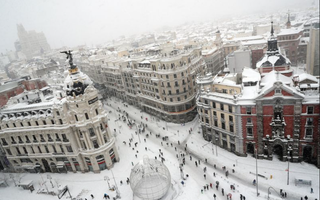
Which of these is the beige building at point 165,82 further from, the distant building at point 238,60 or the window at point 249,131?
the window at point 249,131

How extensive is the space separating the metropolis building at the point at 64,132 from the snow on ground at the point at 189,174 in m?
3.03

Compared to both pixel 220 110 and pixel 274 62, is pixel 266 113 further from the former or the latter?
pixel 274 62

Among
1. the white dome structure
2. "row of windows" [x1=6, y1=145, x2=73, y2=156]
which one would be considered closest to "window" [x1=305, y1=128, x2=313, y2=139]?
the white dome structure

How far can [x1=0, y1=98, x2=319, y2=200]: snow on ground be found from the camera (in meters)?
38.4

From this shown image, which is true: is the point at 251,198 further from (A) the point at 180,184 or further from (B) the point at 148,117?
(B) the point at 148,117

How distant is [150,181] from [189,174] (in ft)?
34.2

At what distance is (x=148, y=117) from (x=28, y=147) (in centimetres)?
3889

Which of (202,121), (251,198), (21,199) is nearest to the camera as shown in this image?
(251,198)

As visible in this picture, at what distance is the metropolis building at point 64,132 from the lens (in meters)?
47.0

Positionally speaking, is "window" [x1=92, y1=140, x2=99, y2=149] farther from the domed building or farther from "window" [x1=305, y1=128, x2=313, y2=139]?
the domed building

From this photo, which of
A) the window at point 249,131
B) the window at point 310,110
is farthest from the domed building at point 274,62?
the window at point 249,131

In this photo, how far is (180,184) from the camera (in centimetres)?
4278

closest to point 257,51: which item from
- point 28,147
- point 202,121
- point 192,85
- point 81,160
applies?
point 192,85

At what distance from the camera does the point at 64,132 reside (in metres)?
48.6
